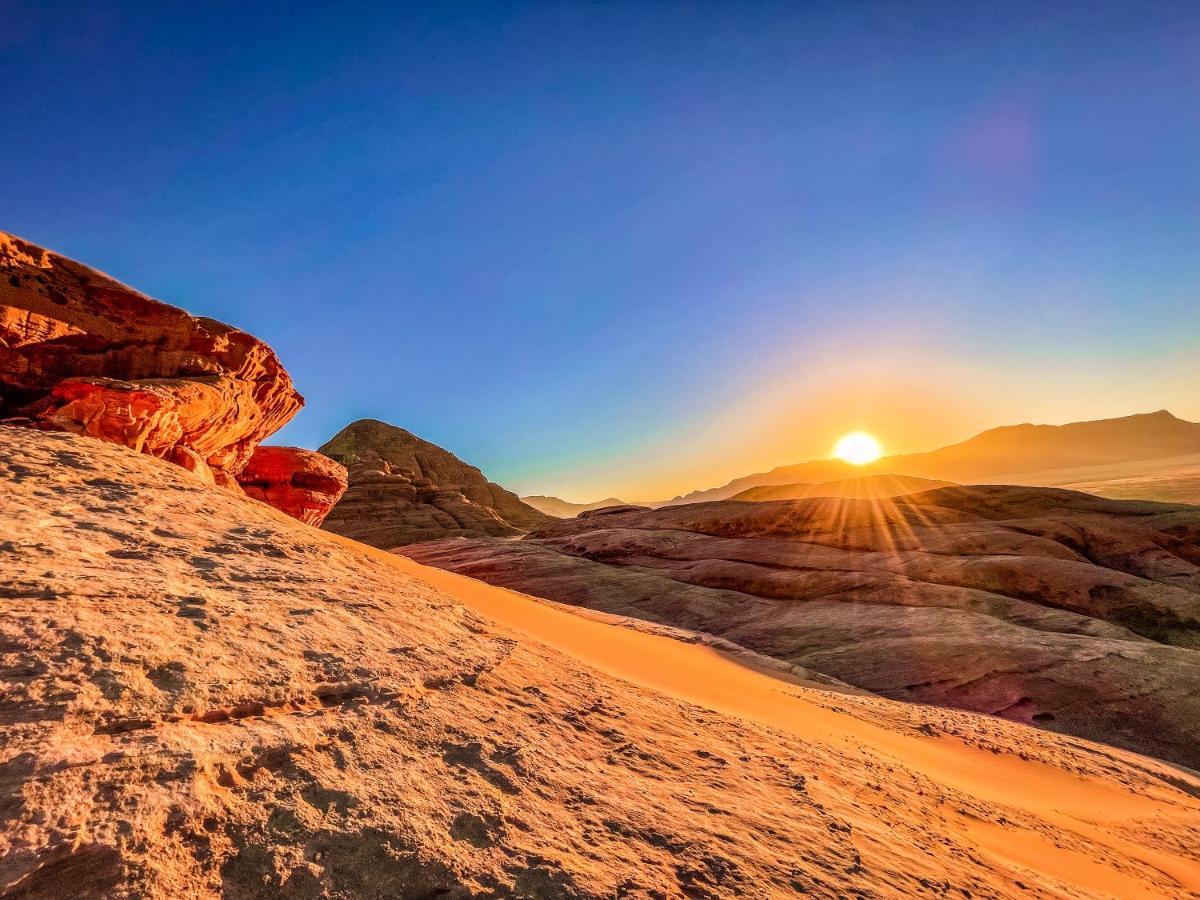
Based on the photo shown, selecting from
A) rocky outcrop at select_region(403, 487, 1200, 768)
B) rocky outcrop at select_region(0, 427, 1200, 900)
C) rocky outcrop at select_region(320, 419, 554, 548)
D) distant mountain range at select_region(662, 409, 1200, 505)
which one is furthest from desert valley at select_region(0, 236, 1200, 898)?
distant mountain range at select_region(662, 409, 1200, 505)

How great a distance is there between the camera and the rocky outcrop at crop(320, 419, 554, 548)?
4431 cm

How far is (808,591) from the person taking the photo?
64.5 feet

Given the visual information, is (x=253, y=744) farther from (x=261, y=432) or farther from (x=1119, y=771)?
(x=261, y=432)

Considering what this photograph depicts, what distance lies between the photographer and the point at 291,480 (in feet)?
69.8

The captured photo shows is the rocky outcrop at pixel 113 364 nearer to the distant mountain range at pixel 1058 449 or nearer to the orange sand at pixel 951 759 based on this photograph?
the orange sand at pixel 951 759

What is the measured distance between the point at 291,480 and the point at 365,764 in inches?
843

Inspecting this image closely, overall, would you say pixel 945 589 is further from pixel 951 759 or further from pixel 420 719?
pixel 420 719

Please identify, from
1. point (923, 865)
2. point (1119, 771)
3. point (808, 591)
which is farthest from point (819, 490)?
point (923, 865)

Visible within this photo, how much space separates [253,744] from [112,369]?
42.2 ft

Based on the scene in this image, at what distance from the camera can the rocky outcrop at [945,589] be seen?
12.5 meters

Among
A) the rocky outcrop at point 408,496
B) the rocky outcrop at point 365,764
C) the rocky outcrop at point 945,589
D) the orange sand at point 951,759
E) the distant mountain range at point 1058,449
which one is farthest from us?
the distant mountain range at point 1058,449

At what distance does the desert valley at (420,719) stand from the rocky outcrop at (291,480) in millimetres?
5823

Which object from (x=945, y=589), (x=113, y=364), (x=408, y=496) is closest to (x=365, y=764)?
(x=113, y=364)

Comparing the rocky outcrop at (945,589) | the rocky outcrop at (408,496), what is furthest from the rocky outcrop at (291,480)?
the rocky outcrop at (408,496)
